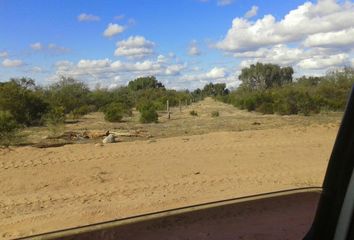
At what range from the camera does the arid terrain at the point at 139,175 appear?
29.8ft

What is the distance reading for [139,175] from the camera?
1267cm

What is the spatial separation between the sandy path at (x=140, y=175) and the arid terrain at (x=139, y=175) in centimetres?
2

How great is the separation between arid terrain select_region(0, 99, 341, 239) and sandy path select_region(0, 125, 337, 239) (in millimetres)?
19

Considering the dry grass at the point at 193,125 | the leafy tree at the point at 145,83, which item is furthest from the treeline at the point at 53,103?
the leafy tree at the point at 145,83

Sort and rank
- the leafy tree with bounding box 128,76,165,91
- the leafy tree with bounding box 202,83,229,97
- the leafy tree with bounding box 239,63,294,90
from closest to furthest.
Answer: the leafy tree with bounding box 239,63,294,90 < the leafy tree with bounding box 128,76,165,91 < the leafy tree with bounding box 202,83,229,97

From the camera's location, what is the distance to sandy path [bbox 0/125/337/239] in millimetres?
9109

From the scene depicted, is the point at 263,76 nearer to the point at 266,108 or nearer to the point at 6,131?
the point at 266,108

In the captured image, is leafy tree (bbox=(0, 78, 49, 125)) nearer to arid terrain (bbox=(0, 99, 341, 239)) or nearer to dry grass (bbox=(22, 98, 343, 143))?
dry grass (bbox=(22, 98, 343, 143))

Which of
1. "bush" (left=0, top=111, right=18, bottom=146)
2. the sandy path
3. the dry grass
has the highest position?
"bush" (left=0, top=111, right=18, bottom=146)

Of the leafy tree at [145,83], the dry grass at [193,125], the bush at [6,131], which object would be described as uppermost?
the leafy tree at [145,83]

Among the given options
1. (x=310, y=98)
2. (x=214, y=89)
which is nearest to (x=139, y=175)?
(x=310, y=98)

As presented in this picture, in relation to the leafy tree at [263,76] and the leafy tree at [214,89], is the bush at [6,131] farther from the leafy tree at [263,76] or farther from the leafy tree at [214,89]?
the leafy tree at [214,89]

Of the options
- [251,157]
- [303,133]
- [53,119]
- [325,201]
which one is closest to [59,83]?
[53,119]

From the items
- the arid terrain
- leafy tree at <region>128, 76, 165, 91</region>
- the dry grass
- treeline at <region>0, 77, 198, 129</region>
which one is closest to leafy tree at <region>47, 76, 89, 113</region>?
treeline at <region>0, 77, 198, 129</region>
